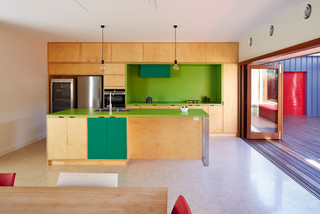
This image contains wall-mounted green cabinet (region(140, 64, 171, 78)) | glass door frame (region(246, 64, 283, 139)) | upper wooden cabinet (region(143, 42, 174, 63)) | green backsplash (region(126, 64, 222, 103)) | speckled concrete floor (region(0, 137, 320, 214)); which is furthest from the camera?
green backsplash (region(126, 64, 222, 103))

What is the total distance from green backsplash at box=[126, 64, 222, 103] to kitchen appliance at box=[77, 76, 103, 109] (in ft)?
3.68

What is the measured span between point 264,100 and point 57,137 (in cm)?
502

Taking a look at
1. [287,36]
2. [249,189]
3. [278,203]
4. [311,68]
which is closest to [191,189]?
[249,189]

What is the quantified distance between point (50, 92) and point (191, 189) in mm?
5125

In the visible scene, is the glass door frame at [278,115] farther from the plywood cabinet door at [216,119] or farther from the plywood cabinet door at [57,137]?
the plywood cabinet door at [57,137]

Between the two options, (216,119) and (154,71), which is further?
(154,71)

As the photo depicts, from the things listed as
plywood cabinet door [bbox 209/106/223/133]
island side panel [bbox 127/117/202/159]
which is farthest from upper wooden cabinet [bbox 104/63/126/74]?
plywood cabinet door [bbox 209/106/223/133]

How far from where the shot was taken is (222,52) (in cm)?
657

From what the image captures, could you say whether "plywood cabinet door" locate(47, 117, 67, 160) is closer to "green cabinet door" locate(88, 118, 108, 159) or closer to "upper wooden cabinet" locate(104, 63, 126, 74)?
"green cabinet door" locate(88, 118, 108, 159)

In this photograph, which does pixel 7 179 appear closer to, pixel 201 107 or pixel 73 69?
pixel 73 69

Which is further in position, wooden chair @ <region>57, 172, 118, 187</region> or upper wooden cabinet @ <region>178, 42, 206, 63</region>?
upper wooden cabinet @ <region>178, 42, 206, 63</region>

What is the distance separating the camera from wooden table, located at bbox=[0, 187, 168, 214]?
4.05 feet

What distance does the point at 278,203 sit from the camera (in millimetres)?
2832

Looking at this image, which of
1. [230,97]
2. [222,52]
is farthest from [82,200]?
[222,52]
